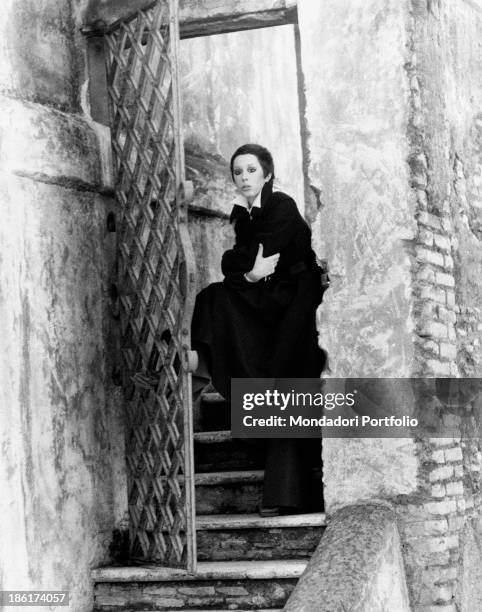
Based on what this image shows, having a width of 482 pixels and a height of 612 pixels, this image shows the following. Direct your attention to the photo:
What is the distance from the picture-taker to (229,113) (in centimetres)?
902

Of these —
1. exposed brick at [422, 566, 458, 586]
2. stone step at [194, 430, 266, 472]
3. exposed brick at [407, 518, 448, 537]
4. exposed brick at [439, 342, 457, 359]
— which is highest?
exposed brick at [439, 342, 457, 359]

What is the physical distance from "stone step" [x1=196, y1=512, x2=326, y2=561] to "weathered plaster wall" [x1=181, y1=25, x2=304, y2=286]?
200 cm

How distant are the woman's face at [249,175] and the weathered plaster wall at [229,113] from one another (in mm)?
1040

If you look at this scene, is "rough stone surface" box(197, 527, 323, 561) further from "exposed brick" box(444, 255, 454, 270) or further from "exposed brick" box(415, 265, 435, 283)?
"exposed brick" box(444, 255, 454, 270)

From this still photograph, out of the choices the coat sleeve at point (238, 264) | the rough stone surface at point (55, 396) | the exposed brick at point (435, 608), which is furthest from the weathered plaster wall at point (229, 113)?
the exposed brick at point (435, 608)

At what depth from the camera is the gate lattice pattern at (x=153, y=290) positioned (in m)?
6.70

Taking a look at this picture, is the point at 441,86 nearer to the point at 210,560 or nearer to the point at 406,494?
the point at 406,494

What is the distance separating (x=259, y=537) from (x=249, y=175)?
194cm

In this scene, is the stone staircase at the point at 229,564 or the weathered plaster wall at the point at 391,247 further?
the weathered plaster wall at the point at 391,247

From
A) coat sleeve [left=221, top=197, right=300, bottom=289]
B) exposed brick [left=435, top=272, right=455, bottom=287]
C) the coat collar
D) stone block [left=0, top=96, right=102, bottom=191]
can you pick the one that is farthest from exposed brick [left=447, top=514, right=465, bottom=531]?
stone block [left=0, top=96, right=102, bottom=191]

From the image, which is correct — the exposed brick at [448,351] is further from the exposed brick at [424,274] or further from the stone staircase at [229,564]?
the stone staircase at [229,564]

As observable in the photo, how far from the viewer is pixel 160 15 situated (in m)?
6.88

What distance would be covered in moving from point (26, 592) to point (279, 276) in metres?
2.12

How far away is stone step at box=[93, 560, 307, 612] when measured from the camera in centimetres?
643
